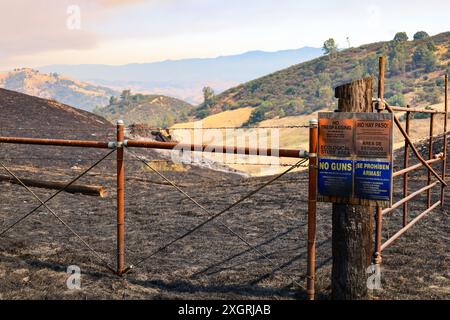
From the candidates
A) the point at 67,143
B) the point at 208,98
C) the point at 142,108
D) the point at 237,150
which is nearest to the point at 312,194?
the point at 237,150

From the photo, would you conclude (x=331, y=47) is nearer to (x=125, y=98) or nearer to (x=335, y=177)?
(x=125, y=98)

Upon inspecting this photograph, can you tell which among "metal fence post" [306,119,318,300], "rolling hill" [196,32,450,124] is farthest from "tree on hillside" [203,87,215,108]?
"metal fence post" [306,119,318,300]

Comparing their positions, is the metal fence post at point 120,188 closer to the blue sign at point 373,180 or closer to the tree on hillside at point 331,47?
the blue sign at point 373,180

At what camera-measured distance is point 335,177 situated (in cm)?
494

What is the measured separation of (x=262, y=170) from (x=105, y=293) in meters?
27.9

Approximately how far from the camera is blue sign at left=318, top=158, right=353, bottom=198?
488cm

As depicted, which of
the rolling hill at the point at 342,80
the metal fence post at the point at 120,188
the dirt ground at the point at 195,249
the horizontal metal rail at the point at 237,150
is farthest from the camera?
the rolling hill at the point at 342,80

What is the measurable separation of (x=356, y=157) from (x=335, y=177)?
11.5 inches

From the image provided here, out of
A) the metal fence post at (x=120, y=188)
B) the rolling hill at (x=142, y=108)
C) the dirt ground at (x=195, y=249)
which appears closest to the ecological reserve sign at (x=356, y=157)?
the dirt ground at (x=195, y=249)

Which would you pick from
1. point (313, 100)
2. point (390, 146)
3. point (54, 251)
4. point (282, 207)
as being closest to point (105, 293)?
point (54, 251)

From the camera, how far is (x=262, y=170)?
33125 millimetres

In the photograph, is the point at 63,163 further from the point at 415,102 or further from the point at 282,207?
the point at 415,102

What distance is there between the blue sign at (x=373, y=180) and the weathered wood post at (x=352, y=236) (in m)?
0.22

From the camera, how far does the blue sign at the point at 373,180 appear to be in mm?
4746
